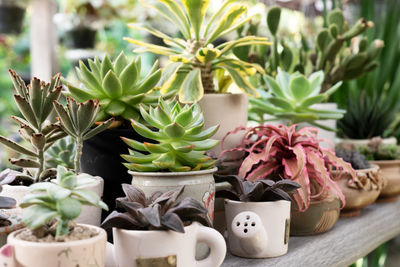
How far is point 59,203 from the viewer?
1.31ft

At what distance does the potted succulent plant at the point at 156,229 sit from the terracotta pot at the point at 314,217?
0.86 ft

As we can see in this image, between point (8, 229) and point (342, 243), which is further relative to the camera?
point (342, 243)

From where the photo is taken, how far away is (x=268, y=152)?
700 mm

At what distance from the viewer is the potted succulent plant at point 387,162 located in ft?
3.29

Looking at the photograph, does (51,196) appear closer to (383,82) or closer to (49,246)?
(49,246)

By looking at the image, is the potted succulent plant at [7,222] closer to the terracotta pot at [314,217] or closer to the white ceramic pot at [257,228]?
the white ceramic pot at [257,228]

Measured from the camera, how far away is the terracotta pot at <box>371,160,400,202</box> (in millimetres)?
999

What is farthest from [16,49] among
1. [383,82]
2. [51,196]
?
[51,196]

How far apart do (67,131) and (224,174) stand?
0.24m

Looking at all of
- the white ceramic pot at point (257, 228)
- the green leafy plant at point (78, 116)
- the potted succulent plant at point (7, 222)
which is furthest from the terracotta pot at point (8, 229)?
the white ceramic pot at point (257, 228)

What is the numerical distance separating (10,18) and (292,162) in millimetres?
1764

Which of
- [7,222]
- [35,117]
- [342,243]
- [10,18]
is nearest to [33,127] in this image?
[35,117]

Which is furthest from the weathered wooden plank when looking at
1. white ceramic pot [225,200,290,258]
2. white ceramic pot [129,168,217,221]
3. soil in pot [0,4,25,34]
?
soil in pot [0,4,25,34]

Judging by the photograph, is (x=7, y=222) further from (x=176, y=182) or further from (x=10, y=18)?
(x=10, y=18)
